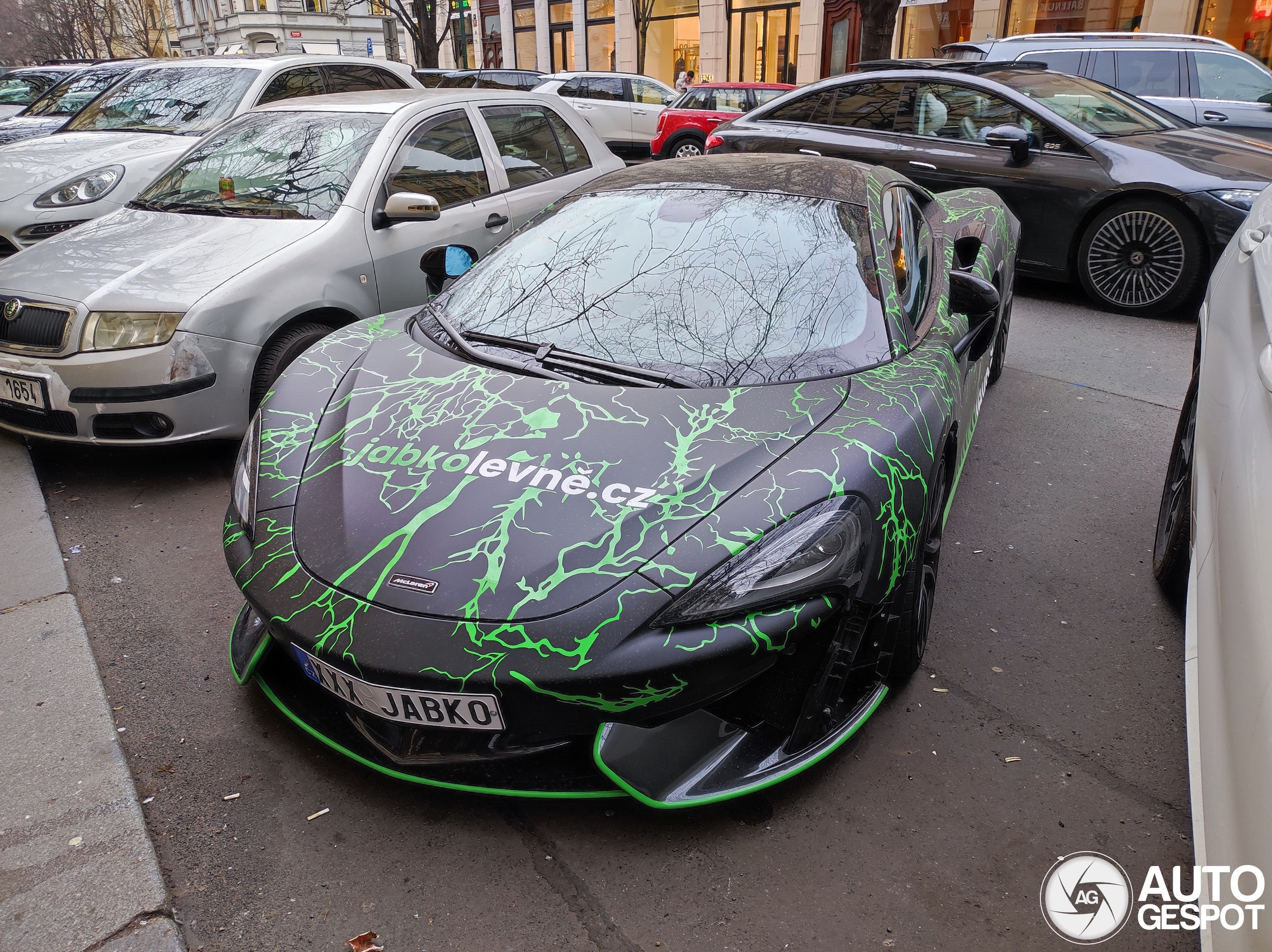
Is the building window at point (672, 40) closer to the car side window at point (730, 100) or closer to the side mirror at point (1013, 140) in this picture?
the car side window at point (730, 100)

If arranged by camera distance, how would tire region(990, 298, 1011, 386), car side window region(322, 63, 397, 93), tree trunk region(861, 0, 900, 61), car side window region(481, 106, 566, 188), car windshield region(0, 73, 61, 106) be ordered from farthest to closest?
Result: car windshield region(0, 73, 61, 106) → tree trunk region(861, 0, 900, 61) → car side window region(322, 63, 397, 93) → car side window region(481, 106, 566, 188) → tire region(990, 298, 1011, 386)

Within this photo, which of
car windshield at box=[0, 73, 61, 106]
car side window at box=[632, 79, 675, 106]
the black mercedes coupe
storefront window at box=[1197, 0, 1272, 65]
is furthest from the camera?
car side window at box=[632, 79, 675, 106]

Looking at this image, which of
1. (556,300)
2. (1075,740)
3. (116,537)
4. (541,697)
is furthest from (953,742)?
(116,537)

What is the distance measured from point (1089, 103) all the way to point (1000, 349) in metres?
3.16

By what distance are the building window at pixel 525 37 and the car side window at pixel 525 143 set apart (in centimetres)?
2853

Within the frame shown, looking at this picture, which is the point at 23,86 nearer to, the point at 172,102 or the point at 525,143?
the point at 172,102

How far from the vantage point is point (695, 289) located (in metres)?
2.88

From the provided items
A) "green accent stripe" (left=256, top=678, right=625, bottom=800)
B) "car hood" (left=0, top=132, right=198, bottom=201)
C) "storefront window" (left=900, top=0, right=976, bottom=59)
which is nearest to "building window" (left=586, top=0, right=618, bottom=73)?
"storefront window" (left=900, top=0, right=976, bottom=59)

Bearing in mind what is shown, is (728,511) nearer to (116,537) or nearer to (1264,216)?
(1264,216)

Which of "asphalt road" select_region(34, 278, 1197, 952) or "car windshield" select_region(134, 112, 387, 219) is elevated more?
"car windshield" select_region(134, 112, 387, 219)

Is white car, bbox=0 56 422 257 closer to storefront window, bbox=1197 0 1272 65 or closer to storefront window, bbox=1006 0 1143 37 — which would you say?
storefront window, bbox=1006 0 1143 37

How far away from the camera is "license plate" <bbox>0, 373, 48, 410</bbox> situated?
12.5ft

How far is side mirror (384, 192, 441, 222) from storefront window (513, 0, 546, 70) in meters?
30.0

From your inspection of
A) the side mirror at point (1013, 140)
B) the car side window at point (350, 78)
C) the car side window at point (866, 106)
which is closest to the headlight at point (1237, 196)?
the side mirror at point (1013, 140)
